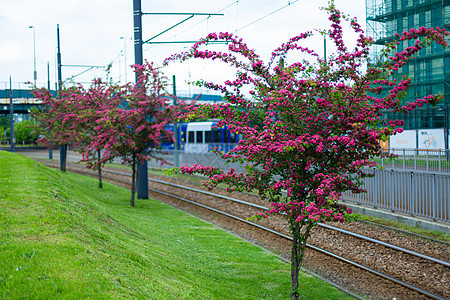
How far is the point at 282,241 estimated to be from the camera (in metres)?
13.6

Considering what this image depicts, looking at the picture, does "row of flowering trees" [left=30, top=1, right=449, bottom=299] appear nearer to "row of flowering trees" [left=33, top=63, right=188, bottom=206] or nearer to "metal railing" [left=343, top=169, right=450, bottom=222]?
"metal railing" [left=343, top=169, right=450, bottom=222]

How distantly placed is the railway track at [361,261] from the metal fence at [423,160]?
8.09 m

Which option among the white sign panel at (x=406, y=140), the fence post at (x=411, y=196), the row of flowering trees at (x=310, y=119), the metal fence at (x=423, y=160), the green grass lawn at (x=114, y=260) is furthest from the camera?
the white sign panel at (x=406, y=140)

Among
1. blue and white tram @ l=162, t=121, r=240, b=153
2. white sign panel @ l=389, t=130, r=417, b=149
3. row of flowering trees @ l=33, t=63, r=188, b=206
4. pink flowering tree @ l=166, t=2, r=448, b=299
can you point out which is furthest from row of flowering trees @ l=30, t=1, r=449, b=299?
white sign panel @ l=389, t=130, r=417, b=149

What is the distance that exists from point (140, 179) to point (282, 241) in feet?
34.0

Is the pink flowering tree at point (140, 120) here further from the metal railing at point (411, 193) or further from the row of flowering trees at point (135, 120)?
the metal railing at point (411, 193)

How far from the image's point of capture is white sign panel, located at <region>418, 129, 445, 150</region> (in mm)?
33000

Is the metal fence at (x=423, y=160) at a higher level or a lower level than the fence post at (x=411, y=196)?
higher

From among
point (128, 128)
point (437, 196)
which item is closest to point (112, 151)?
point (128, 128)

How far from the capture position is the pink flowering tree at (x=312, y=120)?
7.14m

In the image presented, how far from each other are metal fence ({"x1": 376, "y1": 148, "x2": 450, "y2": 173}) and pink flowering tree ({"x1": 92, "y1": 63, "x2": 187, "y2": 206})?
402 inches

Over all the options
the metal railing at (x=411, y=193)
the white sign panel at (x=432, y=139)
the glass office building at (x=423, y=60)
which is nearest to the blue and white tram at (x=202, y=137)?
the white sign panel at (x=432, y=139)

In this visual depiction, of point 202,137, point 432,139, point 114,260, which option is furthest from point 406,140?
point 114,260

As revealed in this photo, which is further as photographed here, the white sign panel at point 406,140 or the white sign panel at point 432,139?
the white sign panel at point 406,140
